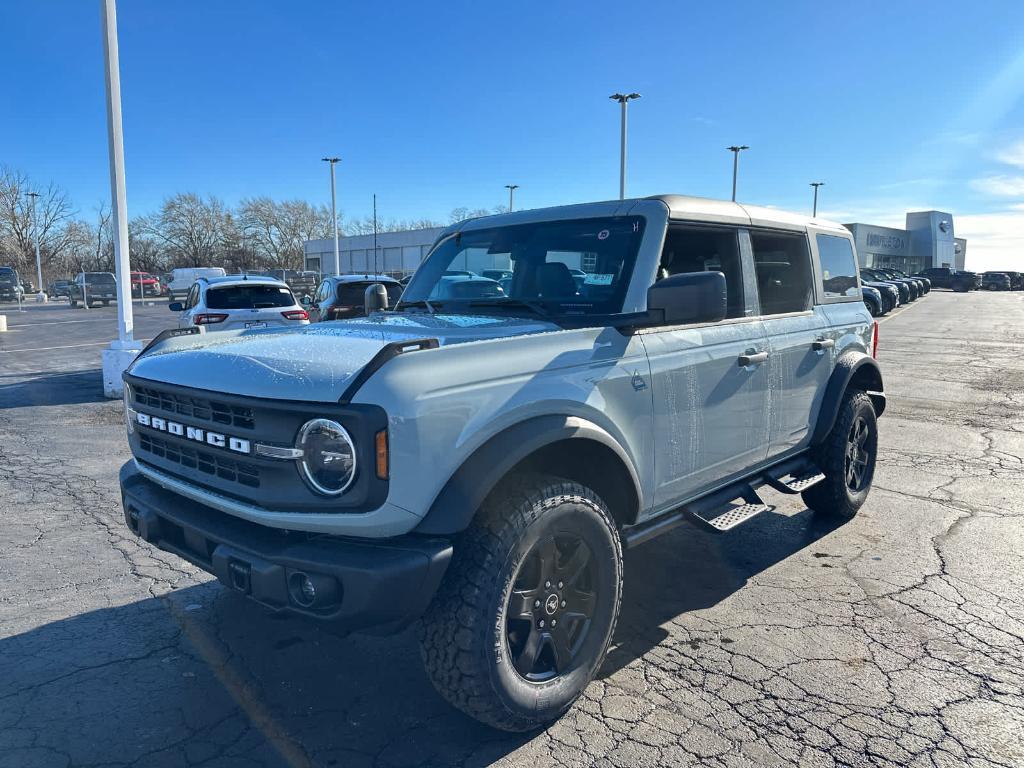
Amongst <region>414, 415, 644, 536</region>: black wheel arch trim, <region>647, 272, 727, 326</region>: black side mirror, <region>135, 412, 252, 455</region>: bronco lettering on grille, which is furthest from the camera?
<region>647, 272, 727, 326</region>: black side mirror

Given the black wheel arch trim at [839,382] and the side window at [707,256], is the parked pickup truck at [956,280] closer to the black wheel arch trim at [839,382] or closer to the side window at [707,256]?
the black wheel arch trim at [839,382]

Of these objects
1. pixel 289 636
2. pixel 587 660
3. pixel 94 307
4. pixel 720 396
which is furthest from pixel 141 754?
pixel 94 307

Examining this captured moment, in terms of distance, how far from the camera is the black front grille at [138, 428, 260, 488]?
105 inches

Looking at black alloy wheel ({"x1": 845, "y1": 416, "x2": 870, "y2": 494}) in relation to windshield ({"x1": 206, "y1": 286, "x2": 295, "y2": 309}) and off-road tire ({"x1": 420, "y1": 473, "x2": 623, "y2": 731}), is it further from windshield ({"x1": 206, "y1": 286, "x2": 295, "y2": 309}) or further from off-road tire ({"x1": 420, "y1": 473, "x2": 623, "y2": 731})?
windshield ({"x1": 206, "y1": 286, "x2": 295, "y2": 309})

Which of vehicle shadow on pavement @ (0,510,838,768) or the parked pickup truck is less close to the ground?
the parked pickup truck

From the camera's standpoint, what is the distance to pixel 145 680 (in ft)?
10.5

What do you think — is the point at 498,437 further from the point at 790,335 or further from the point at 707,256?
the point at 790,335

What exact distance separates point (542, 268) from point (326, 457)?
1759mm

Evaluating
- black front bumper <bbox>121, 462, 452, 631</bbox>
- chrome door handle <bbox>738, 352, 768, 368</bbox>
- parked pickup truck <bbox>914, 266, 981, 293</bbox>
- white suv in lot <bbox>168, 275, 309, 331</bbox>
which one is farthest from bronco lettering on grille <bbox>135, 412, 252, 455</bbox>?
parked pickup truck <bbox>914, 266, 981, 293</bbox>

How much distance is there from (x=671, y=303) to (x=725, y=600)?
1854 mm

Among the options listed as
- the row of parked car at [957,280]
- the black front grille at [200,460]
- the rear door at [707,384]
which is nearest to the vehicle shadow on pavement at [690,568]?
the rear door at [707,384]

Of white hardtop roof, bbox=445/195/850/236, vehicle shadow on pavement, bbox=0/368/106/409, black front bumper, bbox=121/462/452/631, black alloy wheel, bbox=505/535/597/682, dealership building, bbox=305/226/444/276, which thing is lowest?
vehicle shadow on pavement, bbox=0/368/106/409

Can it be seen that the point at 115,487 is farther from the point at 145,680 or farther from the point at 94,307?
the point at 94,307

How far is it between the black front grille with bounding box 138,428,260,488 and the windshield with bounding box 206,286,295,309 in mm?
8674
